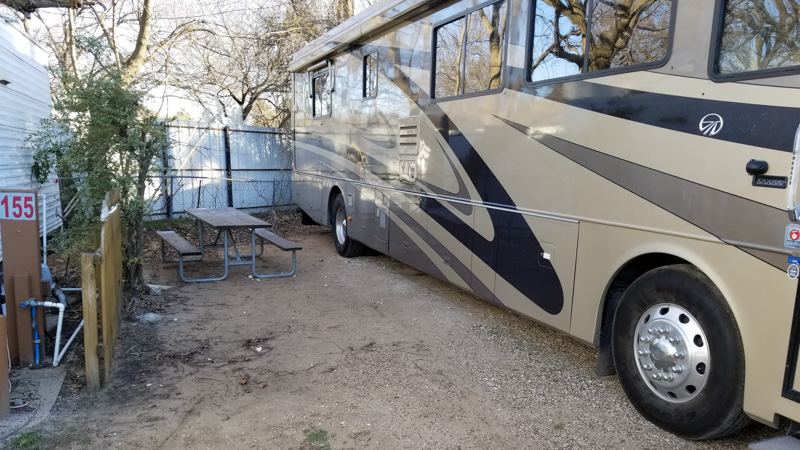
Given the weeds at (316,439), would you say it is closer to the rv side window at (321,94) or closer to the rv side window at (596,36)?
the rv side window at (596,36)

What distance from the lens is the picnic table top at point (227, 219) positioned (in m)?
6.78

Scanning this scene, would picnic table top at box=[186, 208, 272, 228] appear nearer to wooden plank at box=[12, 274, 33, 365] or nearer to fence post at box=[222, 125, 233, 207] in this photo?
wooden plank at box=[12, 274, 33, 365]

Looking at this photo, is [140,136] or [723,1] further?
[140,136]

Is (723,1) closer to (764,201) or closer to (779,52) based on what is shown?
(779,52)

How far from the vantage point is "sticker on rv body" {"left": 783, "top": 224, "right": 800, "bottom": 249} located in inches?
99.5

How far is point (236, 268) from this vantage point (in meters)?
7.84

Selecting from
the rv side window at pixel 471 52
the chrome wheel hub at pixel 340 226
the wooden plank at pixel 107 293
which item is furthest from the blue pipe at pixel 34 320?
the chrome wheel hub at pixel 340 226

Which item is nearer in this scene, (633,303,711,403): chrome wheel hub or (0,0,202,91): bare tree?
(633,303,711,403): chrome wheel hub

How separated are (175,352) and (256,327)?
87 cm

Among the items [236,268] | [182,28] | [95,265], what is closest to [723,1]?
[95,265]

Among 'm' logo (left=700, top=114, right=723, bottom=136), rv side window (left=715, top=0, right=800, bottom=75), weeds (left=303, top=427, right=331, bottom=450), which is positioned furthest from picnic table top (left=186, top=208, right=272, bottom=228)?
rv side window (left=715, top=0, right=800, bottom=75)

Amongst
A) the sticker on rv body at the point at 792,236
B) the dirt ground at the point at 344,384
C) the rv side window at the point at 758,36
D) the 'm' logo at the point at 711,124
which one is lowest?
the dirt ground at the point at 344,384

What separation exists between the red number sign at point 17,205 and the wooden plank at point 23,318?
0.45 metres

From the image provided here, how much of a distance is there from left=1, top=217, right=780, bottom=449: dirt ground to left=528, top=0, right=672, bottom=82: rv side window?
232 centimetres
